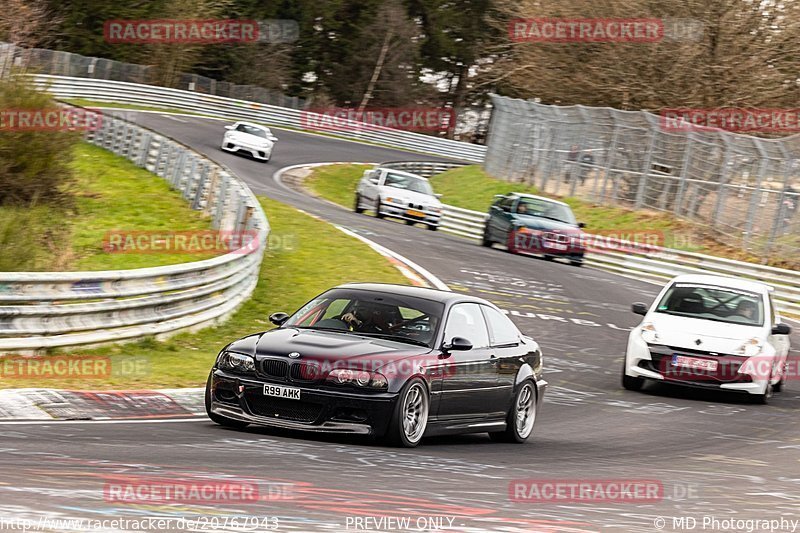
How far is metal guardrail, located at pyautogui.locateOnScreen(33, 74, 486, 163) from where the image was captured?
2196 inches

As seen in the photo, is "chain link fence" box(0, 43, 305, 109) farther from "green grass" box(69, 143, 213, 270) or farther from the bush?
the bush

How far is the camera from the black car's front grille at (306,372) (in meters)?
9.83

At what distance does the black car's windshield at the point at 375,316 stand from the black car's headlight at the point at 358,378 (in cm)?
82

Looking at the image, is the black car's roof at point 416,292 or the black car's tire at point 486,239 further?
the black car's tire at point 486,239

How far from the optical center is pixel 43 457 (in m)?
7.95

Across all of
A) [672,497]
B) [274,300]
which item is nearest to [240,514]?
[672,497]

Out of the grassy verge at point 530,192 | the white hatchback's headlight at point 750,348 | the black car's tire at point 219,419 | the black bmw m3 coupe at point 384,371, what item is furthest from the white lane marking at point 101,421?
the grassy verge at point 530,192

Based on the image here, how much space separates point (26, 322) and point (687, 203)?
24.8 metres

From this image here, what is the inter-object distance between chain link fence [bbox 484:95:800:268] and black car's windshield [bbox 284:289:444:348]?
20573 mm

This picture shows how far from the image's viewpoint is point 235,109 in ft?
208

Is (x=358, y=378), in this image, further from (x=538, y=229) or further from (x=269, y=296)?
(x=538, y=229)

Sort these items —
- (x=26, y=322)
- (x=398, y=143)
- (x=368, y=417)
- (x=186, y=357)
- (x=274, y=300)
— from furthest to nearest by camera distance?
1. (x=398, y=143)
2. (x=274, y=300)
3. (x=186, y=357)
4. (x=26, y=322)
5. (x=368, y=417)

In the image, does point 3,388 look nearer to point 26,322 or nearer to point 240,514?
point 26,322

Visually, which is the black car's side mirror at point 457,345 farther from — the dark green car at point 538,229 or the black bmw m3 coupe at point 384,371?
the dark green car at point 538,229
